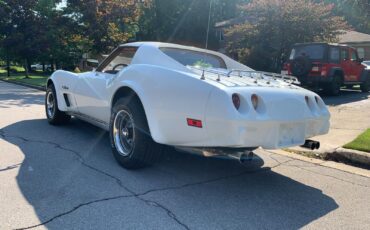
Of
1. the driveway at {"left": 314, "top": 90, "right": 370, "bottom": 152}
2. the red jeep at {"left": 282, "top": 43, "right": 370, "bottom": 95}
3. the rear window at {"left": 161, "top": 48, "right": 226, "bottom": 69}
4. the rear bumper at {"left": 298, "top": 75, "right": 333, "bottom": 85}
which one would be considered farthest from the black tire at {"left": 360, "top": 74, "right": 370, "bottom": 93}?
the rear window at {"left": 161, "top": 48, "right": 226, "bottom": 69}

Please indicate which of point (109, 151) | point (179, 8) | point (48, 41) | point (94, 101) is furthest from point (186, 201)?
point (179, 8)

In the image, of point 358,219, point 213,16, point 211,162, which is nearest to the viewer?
point 358,219

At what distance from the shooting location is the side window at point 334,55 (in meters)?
13.7

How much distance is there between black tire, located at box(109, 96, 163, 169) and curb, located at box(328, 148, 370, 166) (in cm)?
265

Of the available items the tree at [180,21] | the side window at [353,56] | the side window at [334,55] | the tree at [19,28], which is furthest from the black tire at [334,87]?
the tree at [180,21]

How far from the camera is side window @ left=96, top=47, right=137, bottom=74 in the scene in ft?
16.9

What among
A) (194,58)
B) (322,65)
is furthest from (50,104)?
(322,65)

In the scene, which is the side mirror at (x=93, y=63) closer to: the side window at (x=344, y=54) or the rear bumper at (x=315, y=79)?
the rear bumper at (x=315, y=79)

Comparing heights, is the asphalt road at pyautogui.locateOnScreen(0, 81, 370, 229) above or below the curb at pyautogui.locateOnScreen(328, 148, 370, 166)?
below

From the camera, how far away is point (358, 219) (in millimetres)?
3350

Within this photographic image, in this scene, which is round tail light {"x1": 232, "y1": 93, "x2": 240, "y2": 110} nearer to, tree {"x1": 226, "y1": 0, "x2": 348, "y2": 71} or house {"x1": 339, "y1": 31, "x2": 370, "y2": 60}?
tree {"x1": 226, "y1": 0, "x2": 348, "y2": 71}

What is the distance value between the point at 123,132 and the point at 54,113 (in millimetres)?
2783

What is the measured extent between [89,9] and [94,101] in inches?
735

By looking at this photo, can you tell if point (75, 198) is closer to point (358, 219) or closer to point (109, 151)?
point (109, 151)
